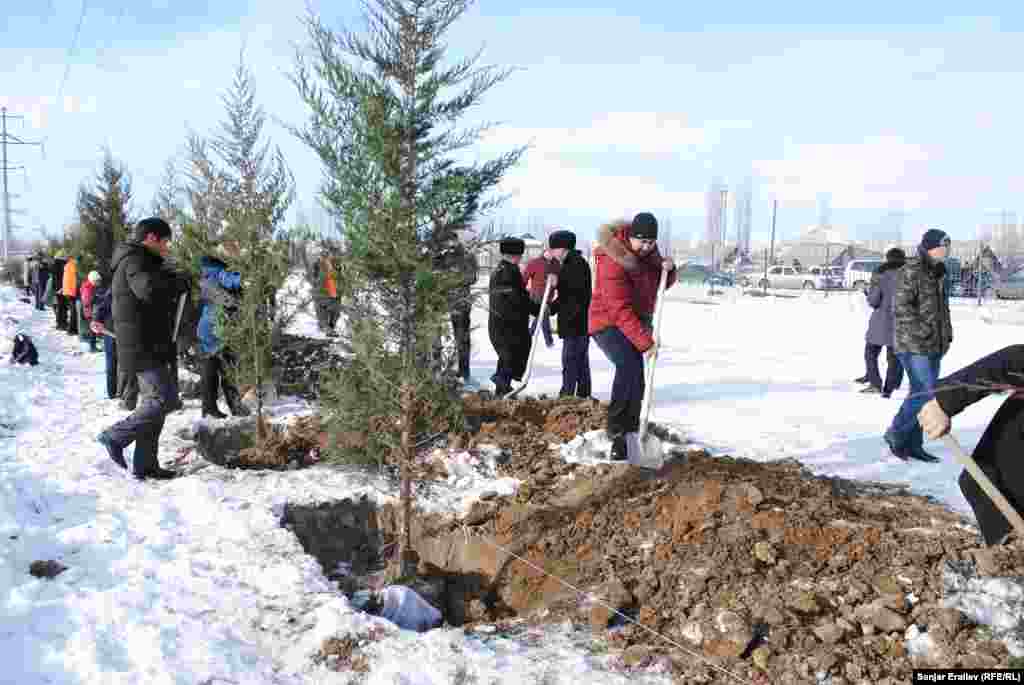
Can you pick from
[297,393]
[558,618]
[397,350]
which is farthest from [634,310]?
[297,393]

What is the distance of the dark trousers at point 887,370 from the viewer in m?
9.30

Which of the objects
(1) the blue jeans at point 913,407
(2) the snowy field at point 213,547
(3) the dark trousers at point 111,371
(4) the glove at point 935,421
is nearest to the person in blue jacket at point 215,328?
(2) the snowy field at point 213,547

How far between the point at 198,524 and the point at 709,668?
3338 mm

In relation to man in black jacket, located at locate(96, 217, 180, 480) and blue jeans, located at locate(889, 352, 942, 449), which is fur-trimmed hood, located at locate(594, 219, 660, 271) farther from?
man in black jacket, located at locate(96, 217, 180, 480)

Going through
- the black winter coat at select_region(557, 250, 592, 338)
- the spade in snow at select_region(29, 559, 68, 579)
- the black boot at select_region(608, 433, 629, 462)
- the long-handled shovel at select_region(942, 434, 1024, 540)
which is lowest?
the spade in snow at select_region(29, 559, 68, 579)

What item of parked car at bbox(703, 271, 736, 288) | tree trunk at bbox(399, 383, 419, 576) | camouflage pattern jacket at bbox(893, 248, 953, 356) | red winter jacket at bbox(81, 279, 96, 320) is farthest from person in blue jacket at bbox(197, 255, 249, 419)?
parked car at bbox(703, 271, 736, 288)

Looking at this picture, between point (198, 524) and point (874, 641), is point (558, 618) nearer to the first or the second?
point (874, 641)

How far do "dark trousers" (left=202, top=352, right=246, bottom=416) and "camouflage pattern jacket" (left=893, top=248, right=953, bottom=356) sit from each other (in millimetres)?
6416

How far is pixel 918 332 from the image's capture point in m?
6.30

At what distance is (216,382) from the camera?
7.54 metres

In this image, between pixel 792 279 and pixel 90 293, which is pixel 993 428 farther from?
pixel 792 279

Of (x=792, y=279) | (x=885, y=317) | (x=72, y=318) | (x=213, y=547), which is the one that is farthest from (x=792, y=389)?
(x=792, y=279)

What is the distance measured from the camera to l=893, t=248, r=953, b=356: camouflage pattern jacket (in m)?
6.32

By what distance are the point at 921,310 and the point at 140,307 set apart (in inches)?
257
